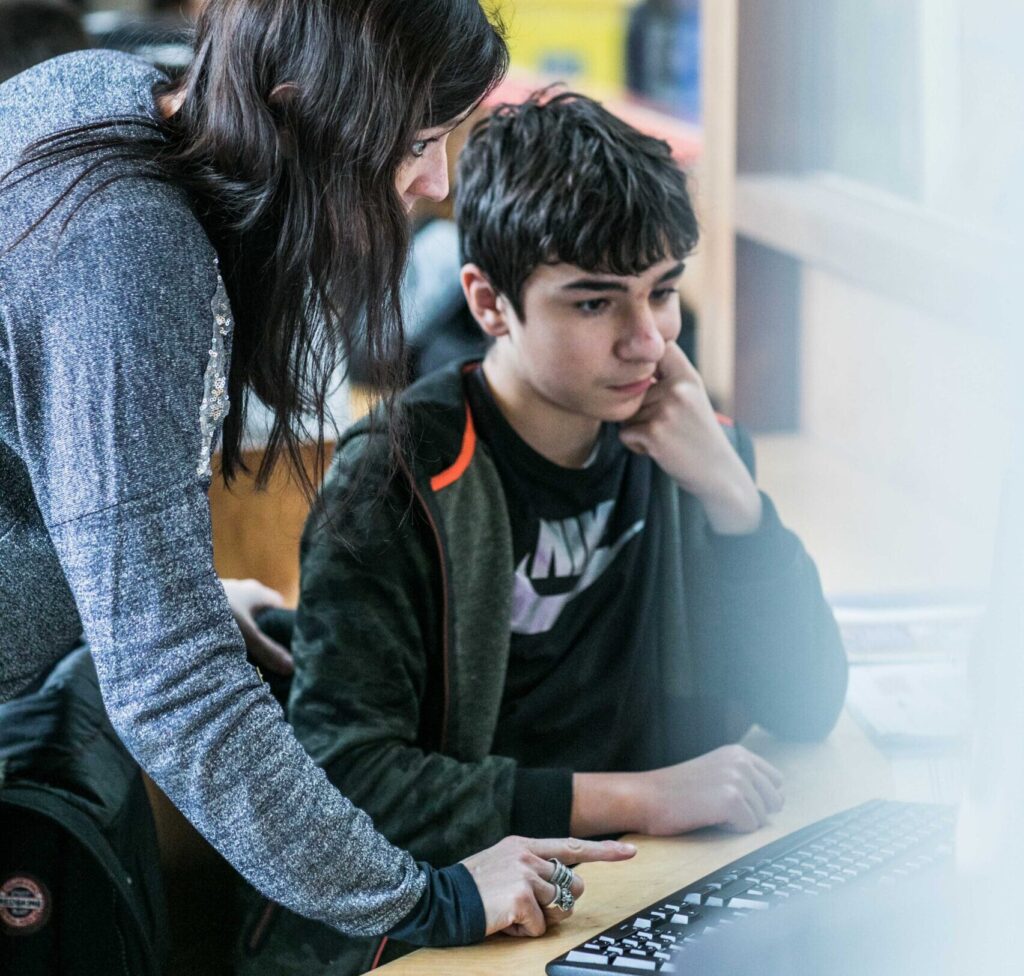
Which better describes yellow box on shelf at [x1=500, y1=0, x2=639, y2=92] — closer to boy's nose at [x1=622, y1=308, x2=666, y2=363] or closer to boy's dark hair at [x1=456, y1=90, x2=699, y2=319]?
boy's dark hair at [x1=456, y1=90, x2=699, y2=319]

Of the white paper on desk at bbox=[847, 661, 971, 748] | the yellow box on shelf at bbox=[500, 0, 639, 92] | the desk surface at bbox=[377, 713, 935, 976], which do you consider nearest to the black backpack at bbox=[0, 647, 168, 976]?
the desk surface at bbox=[377, 713, 935, 976]

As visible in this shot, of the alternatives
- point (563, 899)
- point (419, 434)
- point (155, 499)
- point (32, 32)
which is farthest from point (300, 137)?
point (32, 32)

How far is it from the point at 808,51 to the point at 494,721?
146 centimetres

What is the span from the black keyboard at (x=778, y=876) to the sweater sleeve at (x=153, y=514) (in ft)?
0.55

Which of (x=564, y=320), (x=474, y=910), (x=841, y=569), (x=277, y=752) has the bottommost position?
(x=841, y=569)

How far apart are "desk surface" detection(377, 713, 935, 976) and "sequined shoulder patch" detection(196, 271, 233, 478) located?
1.11 ft

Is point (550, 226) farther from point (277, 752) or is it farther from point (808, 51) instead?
point (808, 51)

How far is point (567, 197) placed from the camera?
1.22 meters

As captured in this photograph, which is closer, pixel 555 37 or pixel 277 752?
pixel 277 752

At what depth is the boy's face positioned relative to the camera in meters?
1.21

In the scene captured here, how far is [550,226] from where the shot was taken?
121cm

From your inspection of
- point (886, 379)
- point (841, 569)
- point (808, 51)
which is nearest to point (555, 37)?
point (808, 51)

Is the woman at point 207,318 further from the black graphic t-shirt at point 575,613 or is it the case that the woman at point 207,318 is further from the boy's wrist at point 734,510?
the boy's wrist at point 734,510

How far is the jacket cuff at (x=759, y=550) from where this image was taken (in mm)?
1278
